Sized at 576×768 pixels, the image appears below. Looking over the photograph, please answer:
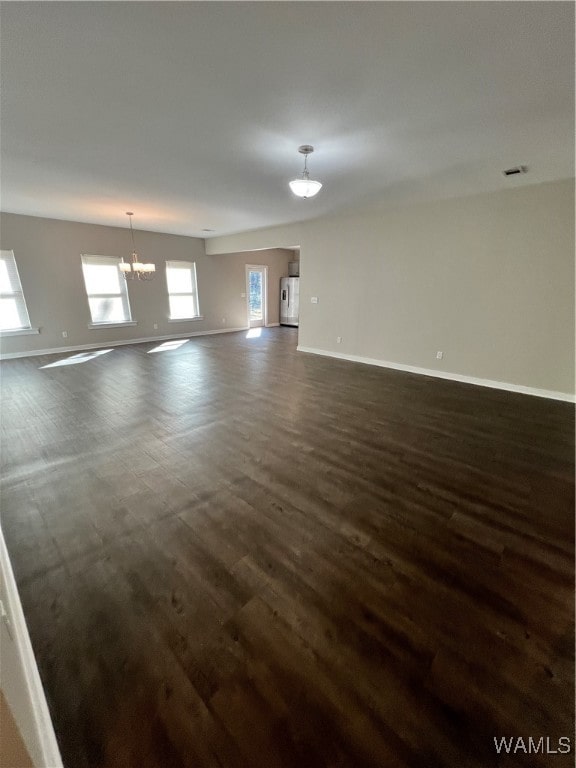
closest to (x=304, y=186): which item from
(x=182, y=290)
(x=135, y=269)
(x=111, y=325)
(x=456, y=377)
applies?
(x=456, y=377)

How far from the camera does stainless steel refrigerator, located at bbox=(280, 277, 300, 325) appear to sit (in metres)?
10.5

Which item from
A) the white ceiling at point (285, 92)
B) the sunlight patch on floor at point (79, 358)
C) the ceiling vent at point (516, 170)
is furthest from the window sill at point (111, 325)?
the ceiling vent at point (516, 170)

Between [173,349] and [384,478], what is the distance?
5835 mm

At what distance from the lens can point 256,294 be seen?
1032 centimetres

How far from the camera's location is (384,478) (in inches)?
96.7

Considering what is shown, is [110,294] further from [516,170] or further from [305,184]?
[516,170]

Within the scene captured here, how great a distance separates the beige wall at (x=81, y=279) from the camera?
5973mm

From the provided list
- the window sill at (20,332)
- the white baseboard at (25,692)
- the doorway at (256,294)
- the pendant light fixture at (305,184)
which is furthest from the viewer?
the doorway at (256,294)

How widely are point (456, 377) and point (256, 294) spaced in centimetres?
713

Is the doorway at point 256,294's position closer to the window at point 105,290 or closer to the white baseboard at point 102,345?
the white baseboard at point 102,345

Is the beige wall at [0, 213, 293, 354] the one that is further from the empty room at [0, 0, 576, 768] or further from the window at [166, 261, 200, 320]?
the empty room at [0, 0, 576, 768]

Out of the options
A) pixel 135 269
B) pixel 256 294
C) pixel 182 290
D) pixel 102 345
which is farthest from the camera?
pixel 256 294

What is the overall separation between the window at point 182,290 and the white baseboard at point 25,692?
306 inches

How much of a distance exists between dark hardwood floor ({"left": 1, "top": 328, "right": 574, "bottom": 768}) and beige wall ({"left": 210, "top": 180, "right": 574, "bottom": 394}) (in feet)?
4.85
